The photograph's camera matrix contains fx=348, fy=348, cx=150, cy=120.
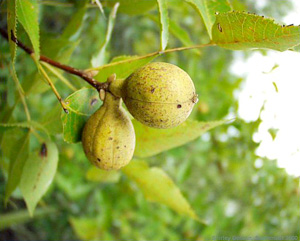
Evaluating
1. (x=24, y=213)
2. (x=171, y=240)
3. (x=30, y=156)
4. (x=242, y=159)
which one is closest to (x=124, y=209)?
(x=171, y=240)

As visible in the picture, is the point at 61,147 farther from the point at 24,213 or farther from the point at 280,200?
the point at 280,200

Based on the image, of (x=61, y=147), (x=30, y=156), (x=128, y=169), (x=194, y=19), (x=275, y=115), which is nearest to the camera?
(x=30, y=156)

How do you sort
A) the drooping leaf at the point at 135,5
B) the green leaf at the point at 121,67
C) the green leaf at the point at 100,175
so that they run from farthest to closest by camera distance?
the green leaf at the point at 100,175 < the drooping leaf at the point at 135,5 < the green leaf at the point at 121,67

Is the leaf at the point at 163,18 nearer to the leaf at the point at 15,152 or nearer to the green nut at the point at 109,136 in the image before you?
the green nut at the point at 109,136

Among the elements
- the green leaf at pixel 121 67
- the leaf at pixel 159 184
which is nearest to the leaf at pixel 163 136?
the leaf at pixel 159 184

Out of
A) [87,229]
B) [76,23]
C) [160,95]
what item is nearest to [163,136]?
[160,95]

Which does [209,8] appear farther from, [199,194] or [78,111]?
[199,194]
